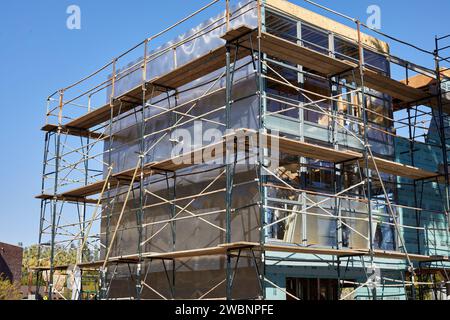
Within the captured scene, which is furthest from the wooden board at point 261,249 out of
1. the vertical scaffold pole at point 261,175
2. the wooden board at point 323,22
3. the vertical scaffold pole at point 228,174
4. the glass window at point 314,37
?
the wooden board at point 323,22

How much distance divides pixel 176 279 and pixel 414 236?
6772mm

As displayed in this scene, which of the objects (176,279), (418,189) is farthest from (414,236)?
(176,279)

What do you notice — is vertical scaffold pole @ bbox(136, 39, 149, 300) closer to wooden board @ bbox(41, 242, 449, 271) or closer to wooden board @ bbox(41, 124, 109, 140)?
wooden board @ bbox(41, 242, 449, 271)

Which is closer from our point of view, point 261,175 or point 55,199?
point 261,175

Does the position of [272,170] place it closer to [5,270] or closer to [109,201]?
[109,201]

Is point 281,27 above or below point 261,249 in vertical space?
above

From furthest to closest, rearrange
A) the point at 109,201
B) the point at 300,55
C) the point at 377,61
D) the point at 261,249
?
the point at 109,201
the point at 377,61
the point at 300,55
the point at 261,249

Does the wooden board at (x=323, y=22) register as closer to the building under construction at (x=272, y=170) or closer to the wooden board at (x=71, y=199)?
the building under construction at (x=272, y=170)

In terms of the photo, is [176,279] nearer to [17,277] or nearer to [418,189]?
[418,189]

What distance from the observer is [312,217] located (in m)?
13.2

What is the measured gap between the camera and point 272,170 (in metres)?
13.0

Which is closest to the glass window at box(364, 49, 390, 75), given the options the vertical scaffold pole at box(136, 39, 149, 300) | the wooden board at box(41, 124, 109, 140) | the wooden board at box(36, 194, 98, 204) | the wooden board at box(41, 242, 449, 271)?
the wooden board at box(41, 242, 449, 271)

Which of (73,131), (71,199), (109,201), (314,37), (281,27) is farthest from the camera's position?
→ (73,131)

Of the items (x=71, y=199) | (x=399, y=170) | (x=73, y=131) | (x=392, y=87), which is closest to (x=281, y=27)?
(x=392, y=87)
